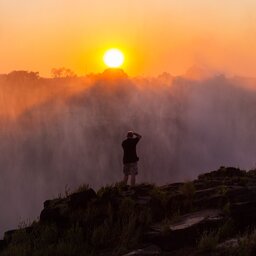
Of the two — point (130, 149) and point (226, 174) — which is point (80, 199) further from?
point (226, 174)

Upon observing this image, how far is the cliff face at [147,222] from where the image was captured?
9891 mm

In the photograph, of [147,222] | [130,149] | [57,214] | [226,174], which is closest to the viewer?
[147,222]

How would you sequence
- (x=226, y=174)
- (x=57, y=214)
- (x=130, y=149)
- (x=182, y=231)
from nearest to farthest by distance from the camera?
(x=182, y=231)
(x=57, y=214)
(x=226, y=174)
(x=130, y=149)

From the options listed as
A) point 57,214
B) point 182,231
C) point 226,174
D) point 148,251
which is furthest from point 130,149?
point 148,251

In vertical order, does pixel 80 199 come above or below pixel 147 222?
above

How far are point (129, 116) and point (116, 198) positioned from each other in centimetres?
5903

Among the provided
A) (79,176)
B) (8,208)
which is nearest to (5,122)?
(79,176)

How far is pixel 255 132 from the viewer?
7562cm

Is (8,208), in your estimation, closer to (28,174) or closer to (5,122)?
(28,174)

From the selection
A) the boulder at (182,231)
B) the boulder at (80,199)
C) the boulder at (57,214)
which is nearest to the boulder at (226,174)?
the boulder at (80,199)

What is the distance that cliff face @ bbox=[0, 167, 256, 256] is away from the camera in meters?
9.89

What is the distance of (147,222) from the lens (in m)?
11.2

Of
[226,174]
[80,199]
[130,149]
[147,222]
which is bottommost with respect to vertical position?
[147,222]

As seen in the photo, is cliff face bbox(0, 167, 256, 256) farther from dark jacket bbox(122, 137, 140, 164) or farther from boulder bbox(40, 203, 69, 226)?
dark jacket bbox(122, 137, 140, 164)
